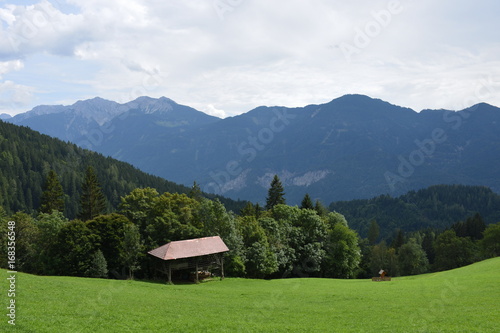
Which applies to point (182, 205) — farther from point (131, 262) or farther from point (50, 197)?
point (50, 197)

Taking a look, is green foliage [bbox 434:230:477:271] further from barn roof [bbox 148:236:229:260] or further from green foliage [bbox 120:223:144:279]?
green foliage [bbox 120:223:144:279]

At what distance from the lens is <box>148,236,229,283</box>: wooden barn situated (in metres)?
44.3

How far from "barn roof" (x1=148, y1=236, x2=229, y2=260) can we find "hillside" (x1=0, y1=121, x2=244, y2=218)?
3883 inches

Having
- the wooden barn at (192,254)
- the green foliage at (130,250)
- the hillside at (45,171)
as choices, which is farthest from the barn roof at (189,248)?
the hillside at (45,171)

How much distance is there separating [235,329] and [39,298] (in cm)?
1434

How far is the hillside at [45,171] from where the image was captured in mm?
134125

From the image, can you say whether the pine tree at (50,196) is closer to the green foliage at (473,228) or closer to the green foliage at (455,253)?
the green foliage at (455,253)

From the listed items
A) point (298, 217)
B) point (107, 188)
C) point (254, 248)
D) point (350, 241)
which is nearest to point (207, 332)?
point (254, 248)

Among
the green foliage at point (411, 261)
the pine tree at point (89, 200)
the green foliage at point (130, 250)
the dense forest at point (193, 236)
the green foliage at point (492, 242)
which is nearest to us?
the green foliage at point (130, 250)

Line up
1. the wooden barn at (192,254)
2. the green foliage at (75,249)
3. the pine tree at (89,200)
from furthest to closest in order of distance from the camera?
1. the pine tree at (89,200)
2. the wooden barn at (192,254)
3. the green foliage at (75,249)

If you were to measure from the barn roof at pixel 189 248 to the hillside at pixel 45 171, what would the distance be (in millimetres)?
98627

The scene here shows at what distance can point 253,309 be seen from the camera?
2716 centimetres

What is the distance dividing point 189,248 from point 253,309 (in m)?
20.4

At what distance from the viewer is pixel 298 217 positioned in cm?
6825
